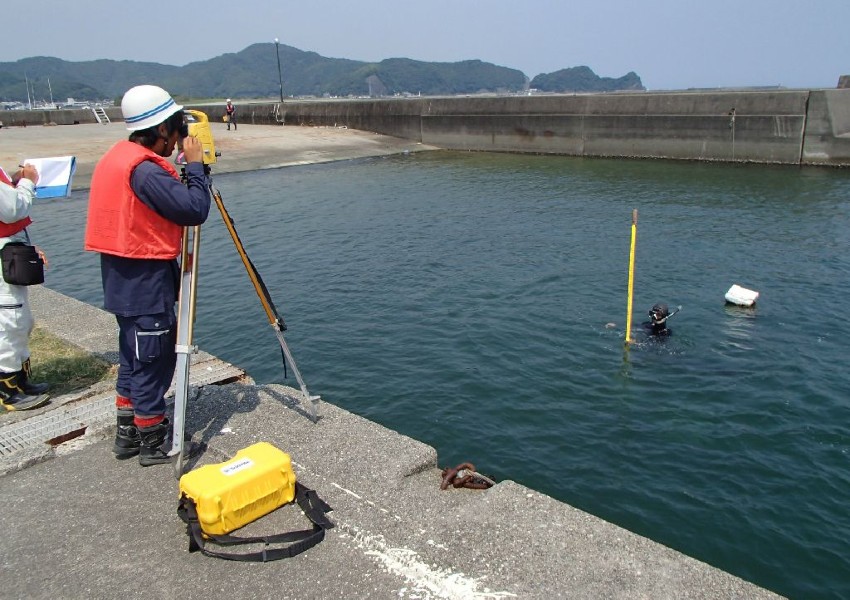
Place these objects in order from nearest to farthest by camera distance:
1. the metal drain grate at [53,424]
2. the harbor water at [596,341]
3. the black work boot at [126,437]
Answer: the black work boot at [126,437]
the metal drain grate at [53,424]
the harbor water at [596,341]

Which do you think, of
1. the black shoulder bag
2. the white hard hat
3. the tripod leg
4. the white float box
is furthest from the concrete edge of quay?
the white float box

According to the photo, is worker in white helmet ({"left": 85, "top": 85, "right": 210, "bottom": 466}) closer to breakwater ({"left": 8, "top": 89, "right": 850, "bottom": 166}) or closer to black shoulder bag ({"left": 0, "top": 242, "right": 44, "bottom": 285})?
black shoulder bag ({"left": 0, "top": 242, "right": 44, "bottom": 285})

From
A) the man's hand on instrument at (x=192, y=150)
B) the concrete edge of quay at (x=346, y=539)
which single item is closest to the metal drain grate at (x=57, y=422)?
the concrete edge of quay at (x=346, y=539)

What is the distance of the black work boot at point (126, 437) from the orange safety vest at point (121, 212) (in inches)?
53.4

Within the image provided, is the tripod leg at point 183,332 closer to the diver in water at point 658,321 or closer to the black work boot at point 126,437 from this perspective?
A: the black work boot at point 126,437

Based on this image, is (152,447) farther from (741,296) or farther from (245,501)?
(741,296)

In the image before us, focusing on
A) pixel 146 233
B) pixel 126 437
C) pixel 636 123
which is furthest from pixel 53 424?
pixel 636 123

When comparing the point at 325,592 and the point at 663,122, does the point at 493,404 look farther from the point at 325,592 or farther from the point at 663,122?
the point at 663,122

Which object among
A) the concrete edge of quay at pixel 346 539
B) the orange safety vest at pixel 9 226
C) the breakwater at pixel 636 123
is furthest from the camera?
the breakwater at pixel 636 123

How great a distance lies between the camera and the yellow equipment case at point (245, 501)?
3986mm

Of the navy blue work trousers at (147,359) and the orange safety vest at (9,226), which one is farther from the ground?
the orange safety vest at (9,226)

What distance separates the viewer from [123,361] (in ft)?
16.4

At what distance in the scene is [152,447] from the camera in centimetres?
500

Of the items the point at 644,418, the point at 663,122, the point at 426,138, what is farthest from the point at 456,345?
the point at 426,138
